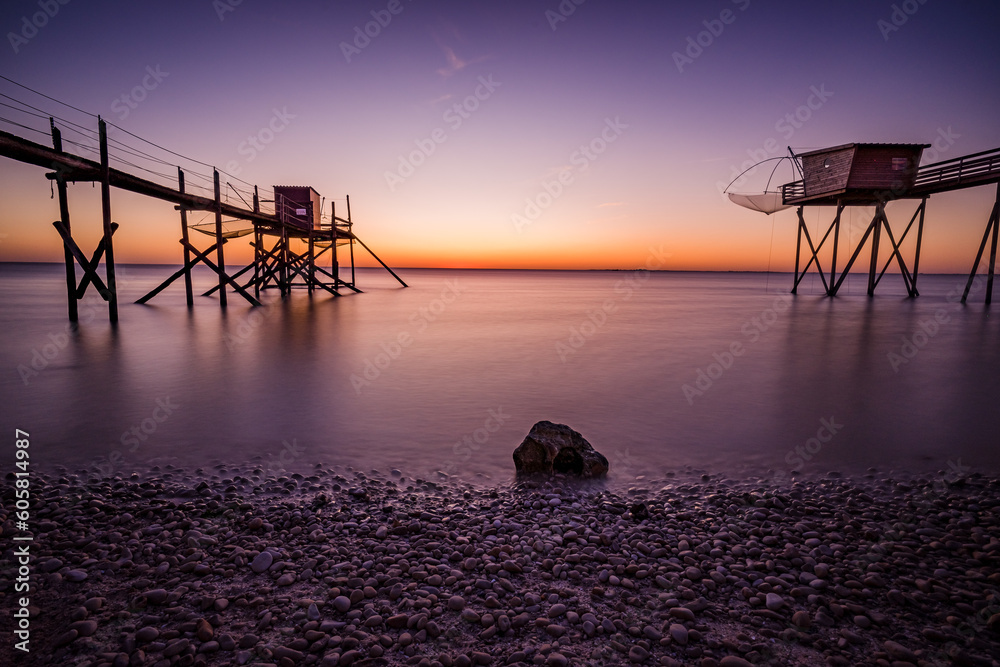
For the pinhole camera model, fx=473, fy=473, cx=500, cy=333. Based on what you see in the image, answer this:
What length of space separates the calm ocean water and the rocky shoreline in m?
1.02

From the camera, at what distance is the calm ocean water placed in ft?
18.3

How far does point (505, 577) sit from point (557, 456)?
1.90 metres

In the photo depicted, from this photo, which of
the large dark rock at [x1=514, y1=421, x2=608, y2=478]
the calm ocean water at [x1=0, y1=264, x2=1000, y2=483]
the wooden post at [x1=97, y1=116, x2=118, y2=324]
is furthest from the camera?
the wooden post at [x1=97, y1=116, x2=118, y2=324]

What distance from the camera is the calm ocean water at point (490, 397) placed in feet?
18.3

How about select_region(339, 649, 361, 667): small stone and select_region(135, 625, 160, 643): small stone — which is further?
select_region(135, 625, 160, 643): small stone

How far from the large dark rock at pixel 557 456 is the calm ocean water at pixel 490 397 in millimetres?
253

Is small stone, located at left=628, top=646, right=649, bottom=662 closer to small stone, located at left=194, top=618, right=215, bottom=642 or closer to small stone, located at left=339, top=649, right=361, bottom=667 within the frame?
small stone, located at left=339, top=649, right=361, bottom=667

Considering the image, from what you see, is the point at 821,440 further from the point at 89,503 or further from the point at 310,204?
the point at 310,204

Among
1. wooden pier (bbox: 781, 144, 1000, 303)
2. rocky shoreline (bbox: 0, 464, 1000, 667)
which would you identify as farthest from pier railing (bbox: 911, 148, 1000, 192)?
rocky shoreline (bbox: 0, 464, 1000, 667)

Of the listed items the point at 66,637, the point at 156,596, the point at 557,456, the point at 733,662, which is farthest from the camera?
the point at 557,456

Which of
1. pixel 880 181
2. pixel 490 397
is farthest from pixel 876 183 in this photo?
pixel 490 397

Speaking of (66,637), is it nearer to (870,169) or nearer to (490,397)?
(490,397)

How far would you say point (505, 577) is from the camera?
3.04 metres

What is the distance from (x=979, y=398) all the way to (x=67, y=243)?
21588 mm
